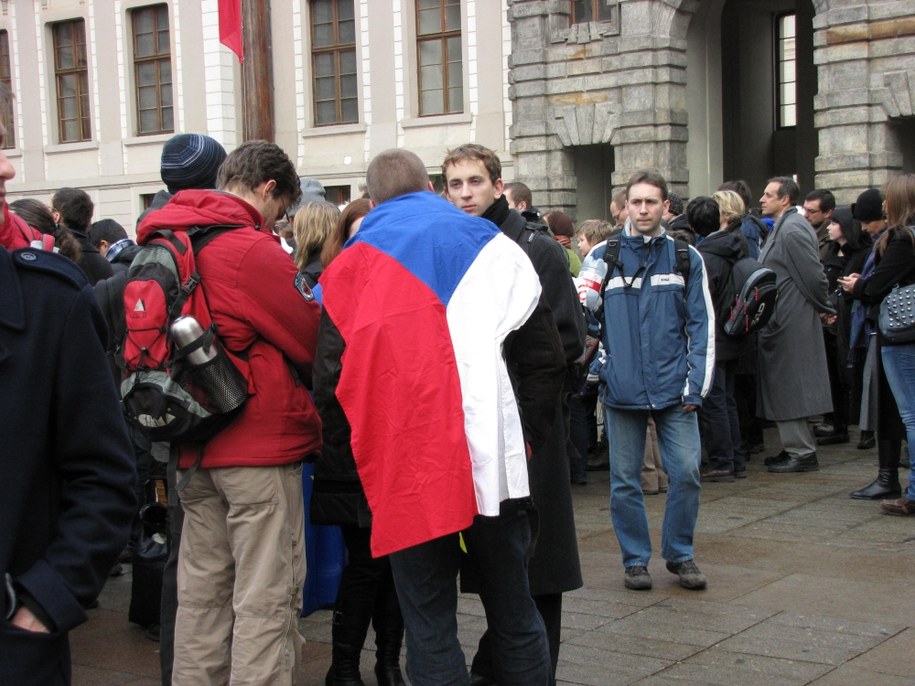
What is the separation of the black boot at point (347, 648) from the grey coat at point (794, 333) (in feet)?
17.8

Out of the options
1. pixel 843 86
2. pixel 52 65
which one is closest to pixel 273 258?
pixel 843 86

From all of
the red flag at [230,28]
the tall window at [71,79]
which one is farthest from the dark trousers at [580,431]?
the tall window at [71,79]

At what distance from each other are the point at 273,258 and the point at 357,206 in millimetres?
1285

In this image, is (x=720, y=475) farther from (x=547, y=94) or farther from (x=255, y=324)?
(x=547, y=94)

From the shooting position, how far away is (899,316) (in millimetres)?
7398

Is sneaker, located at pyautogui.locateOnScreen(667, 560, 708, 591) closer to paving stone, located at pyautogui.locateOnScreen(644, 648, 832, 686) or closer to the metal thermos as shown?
paving stone, located at pyautogui.locateOnScreen(644, 648, 832, 686)

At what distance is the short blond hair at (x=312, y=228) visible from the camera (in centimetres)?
557

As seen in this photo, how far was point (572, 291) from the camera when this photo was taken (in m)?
4.44

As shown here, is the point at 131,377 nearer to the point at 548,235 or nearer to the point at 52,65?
the point at 548,235

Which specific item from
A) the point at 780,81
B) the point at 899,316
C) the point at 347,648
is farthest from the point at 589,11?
the point at 347,648

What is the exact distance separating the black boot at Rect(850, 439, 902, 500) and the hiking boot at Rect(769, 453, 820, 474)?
43.2 inches

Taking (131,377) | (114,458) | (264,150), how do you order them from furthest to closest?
(264,150), (131,377), (114,458)

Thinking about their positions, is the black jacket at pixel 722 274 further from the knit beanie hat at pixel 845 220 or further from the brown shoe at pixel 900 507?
the brown shoe at pixel 900 507

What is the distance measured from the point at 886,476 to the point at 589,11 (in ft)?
42.8
